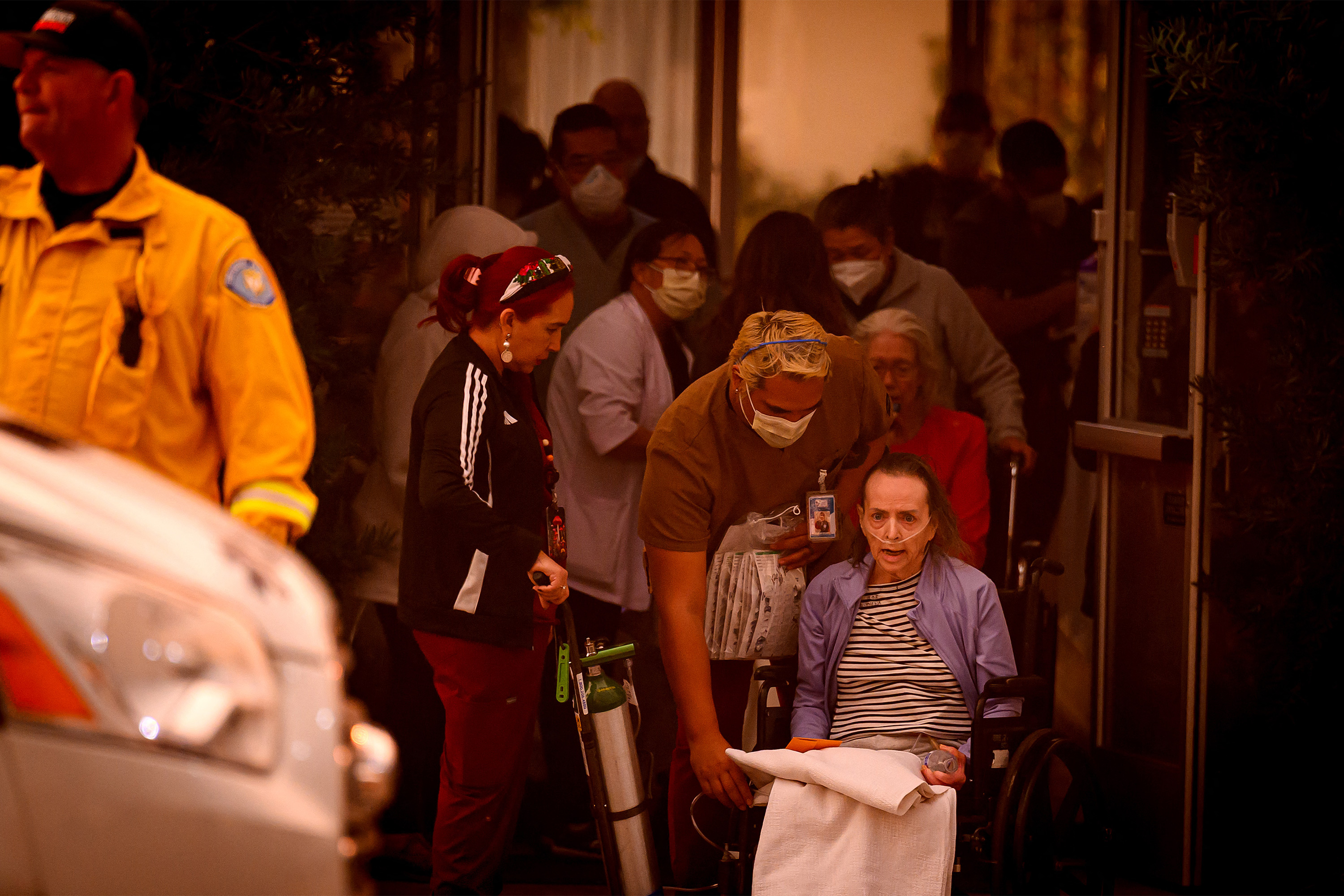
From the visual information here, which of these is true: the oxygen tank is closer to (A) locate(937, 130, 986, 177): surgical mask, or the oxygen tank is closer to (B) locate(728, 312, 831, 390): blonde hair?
(B) locate(728, 312, 831, 390): blonde hair

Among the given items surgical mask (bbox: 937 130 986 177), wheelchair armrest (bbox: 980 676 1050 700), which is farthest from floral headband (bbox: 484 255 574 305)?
surgical mask (bbox: 937 130 986 177)

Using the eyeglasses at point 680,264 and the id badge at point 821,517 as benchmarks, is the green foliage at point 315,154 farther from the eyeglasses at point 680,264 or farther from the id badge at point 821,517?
the id badge at point 821,517

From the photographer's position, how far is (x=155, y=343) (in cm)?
236

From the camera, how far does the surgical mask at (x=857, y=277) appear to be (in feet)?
14.0

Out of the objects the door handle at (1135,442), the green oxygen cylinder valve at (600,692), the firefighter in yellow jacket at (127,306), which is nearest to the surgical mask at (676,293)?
the green oxygen cylinder valve at (600,692)

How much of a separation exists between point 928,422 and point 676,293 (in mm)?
767

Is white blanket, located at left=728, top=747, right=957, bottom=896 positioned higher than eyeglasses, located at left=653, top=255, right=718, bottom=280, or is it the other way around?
eyeglasses, located at left=653, top=255, right=718, bottom=280

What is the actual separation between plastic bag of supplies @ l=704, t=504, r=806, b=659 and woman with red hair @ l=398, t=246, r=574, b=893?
39cm

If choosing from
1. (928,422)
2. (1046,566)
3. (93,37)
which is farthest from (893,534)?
(93,37)

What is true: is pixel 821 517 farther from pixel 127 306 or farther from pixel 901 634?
pixel 127 306

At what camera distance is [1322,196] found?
12.2 feet

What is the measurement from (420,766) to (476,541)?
1.08 m

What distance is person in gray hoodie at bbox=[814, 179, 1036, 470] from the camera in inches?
168

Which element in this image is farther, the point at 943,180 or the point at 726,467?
the point at 943,180
